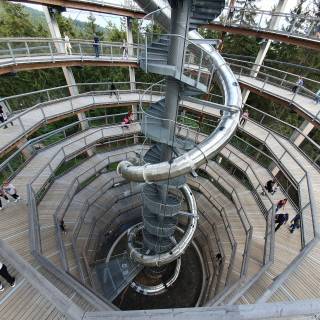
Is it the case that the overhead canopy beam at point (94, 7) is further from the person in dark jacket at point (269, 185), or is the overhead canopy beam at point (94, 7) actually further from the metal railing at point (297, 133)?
the person in dark jacket at point (269, 185)

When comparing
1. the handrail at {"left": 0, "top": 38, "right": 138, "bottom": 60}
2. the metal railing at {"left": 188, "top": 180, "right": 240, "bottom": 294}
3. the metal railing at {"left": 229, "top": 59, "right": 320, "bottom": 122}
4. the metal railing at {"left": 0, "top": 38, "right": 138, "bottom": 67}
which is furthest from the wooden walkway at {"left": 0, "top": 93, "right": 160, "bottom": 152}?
the metal railing at {"left": 188, "top": 180, "right": 240, "bottom": 294}

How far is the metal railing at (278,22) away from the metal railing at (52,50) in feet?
29.0

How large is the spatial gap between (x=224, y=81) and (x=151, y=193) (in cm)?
644

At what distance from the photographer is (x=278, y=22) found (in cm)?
1767

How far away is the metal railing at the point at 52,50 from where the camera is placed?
14364 mm

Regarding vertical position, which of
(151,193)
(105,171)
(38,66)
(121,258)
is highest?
(38,66)

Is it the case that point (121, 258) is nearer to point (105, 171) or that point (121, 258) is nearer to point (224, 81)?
point (105, 171)

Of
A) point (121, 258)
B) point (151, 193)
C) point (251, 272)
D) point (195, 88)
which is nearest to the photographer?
point (195, 88)

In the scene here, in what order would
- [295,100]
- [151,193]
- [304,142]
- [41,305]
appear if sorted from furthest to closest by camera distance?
[304,142]
[295,100]
[151,193]
[41,305]

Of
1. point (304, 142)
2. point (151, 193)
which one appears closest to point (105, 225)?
point (151, 193)

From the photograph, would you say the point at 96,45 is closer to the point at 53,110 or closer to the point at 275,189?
the point at 53,110

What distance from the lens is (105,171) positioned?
19.4 m

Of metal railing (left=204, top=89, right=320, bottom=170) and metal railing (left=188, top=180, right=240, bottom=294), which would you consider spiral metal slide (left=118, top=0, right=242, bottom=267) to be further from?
metal railing (left=204, top=89, right=320, bottom=170)

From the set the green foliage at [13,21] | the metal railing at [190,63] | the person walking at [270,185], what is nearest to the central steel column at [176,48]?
the metal railing at [190,63]
